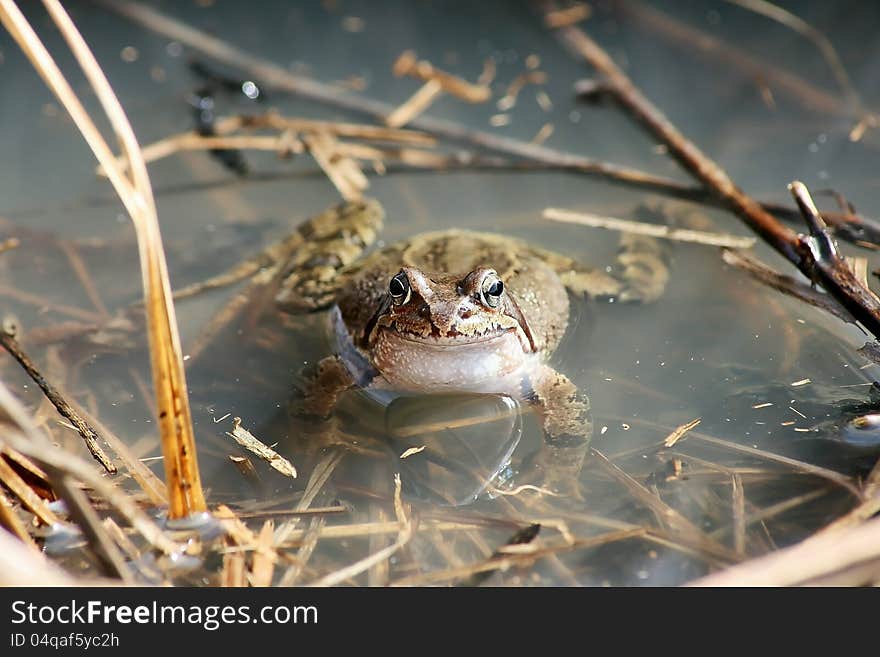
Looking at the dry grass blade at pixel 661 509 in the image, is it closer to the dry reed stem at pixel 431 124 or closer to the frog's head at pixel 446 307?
the frog's head at pixel 446 307

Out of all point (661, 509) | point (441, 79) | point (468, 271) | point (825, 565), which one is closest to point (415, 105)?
point (441, 79)

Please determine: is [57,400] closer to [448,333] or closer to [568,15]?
[448,333]

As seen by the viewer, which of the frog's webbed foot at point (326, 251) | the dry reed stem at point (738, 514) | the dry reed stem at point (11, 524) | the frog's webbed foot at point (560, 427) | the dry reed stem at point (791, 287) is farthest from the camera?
the frog's webbed foot at point (326, 251)

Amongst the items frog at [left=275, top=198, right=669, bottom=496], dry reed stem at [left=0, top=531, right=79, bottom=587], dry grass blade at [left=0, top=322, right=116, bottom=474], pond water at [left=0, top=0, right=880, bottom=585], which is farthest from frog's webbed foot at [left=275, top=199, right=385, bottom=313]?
dry reed stem at [left=0, top=531, right=79, bottom=587]

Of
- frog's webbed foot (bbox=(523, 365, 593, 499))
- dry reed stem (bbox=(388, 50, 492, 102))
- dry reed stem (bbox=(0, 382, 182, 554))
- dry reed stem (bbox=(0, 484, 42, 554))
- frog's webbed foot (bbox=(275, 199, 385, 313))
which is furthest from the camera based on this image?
dry reed stem (bbox=(388, 50, 492, 102))

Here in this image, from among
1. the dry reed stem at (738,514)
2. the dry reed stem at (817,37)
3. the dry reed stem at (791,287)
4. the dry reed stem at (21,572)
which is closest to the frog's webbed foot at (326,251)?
the dry reed stem at (791,287)

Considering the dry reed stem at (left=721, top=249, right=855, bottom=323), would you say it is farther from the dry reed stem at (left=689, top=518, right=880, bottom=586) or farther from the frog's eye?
the dry reed stem at (left=689, top=518, right=880, bottom=586)
